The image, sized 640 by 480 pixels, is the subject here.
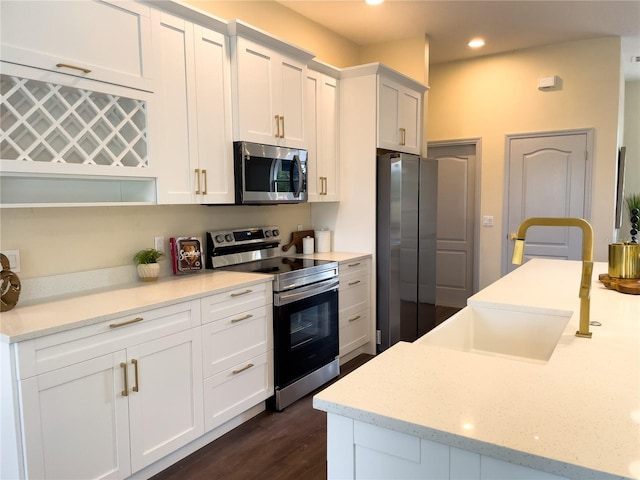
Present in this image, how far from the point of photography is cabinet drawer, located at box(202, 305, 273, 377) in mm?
2469

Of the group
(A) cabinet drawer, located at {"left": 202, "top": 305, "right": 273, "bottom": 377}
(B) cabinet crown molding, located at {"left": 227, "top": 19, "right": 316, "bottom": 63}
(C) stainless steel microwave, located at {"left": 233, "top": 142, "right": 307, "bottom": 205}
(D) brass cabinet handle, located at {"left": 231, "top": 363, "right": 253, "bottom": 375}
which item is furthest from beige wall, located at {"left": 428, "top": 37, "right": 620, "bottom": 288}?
(D) brass cabinet handle, located at {"left": 231, "top": 363, "right": 253, "bottom": 375}

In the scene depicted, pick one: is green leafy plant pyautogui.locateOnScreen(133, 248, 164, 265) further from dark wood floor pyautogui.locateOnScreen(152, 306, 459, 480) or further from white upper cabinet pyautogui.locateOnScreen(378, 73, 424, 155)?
white upper cabinet pyautogui.locateOnScreen(378, 73, 424, 155)

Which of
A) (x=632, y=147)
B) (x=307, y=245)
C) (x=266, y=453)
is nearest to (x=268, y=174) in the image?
(x=307, y=245)

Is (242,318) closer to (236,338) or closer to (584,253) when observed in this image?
(236,338)

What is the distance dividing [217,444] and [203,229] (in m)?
1.34

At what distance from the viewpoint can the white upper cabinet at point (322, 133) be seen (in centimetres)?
369

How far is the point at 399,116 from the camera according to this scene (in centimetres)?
421

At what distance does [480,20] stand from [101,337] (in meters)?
4.02

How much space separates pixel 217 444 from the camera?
2559 mm

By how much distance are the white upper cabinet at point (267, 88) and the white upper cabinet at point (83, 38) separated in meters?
0.66

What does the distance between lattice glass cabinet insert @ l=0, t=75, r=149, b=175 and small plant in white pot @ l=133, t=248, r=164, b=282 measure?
519 millimetres

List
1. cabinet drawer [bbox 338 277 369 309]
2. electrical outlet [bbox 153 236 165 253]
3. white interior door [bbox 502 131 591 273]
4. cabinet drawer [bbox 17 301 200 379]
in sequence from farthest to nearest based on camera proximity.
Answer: white interior door [bbox 502 131 591 273], cabinet drawer [bbox 338 277 369 309], electrical outlet [bbox 153 236 165 253], cabinet drawer [bbox 17 301 200 379]

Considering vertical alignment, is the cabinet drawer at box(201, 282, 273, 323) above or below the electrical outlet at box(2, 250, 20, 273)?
below

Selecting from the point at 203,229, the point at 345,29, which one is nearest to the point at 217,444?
the point at 203,229
